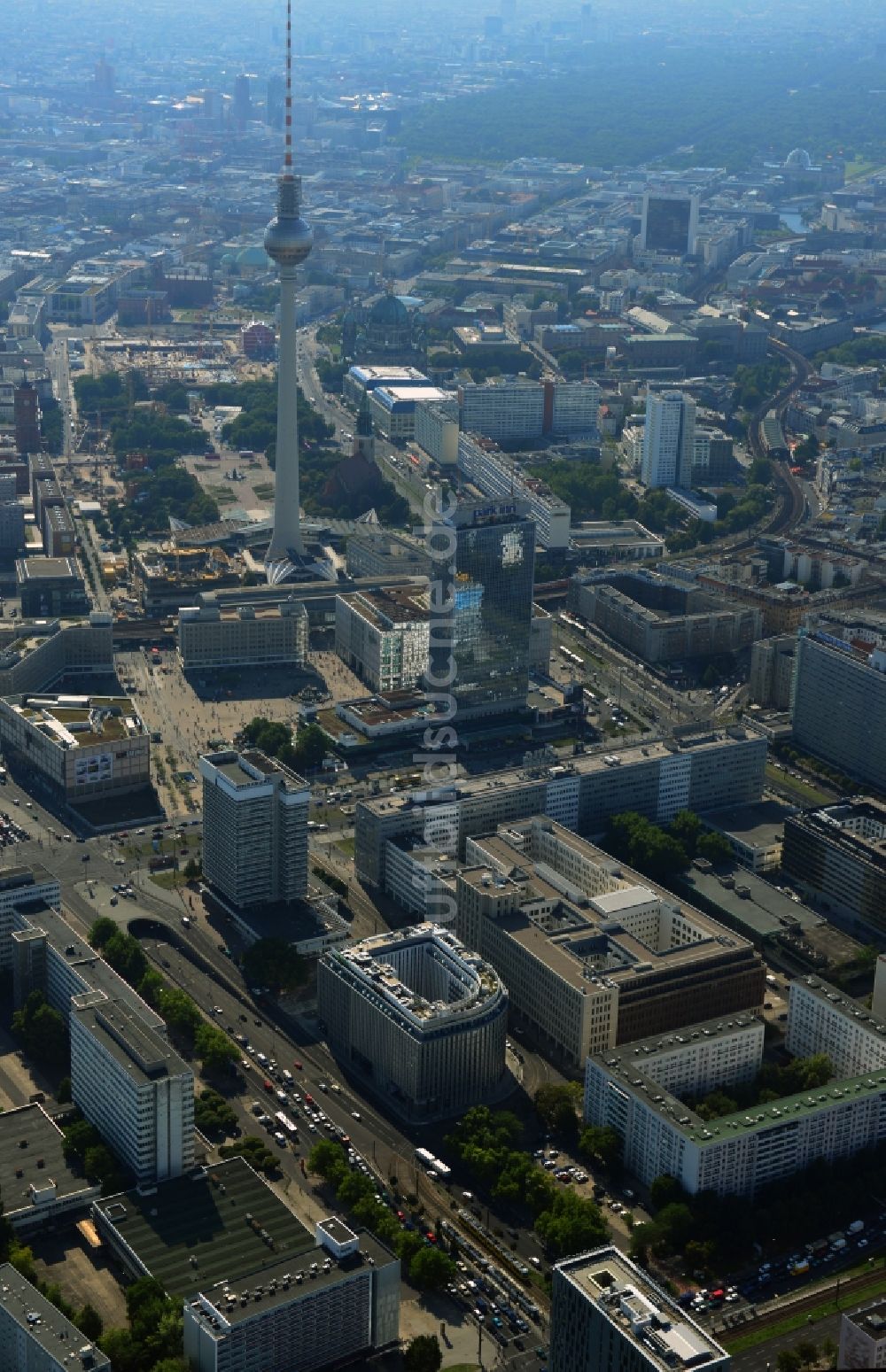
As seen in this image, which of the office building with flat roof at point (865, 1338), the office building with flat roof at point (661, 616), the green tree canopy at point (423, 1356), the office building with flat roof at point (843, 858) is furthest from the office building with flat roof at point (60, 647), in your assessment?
the office building with flat roof at point (865, 1338)

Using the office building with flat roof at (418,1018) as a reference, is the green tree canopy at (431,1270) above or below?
below

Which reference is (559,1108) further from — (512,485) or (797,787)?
(512,485)

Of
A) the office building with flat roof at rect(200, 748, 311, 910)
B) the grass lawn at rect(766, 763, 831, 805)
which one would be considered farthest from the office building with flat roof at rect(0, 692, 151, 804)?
the grass lawn at rect(766, 763, 831, 805)

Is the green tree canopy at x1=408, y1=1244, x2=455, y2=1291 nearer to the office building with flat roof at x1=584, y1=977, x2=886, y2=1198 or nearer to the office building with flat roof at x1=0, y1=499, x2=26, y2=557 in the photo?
the office building with flat roof at x1=584, y1=977, x2=886, y2=1198

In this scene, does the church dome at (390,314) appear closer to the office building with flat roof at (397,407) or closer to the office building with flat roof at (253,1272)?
the office building with flat roof at (397,407)

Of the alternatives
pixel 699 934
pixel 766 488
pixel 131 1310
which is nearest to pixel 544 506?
pixel 766 488
